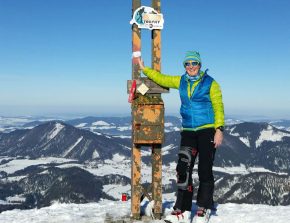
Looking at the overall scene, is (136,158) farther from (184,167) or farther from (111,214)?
(111,214)

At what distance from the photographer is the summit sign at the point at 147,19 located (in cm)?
1209

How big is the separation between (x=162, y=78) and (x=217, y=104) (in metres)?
1.98

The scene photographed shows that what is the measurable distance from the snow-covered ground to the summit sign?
18.1 feet

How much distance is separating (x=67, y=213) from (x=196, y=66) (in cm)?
619

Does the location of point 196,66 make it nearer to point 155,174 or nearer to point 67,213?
point 155,174

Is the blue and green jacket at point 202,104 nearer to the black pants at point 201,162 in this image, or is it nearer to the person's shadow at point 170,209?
the black pants at point 201,162

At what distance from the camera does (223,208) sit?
13.9 m

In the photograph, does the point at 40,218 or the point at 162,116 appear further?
the point at 40,218

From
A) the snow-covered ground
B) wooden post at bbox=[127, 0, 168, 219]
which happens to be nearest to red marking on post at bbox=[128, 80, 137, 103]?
wooden post at bbox=[127, 0, 168, 219]

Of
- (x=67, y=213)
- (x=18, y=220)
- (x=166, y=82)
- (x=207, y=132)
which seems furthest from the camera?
(x=67, y=213)

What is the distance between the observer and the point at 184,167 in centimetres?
1066

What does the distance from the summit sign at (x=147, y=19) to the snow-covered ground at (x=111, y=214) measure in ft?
18.1

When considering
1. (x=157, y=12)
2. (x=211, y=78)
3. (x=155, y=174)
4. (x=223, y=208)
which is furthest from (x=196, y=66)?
(x=223, y=208)

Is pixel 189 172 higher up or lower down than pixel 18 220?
higher up
